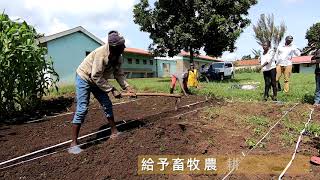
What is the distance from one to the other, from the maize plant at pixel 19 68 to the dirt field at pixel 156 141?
1.25 m

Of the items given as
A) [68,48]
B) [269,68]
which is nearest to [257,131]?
[269,68]

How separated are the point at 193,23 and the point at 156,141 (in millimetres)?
18881

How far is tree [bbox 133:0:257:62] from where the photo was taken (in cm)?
2323

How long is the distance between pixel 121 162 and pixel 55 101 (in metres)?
5.98

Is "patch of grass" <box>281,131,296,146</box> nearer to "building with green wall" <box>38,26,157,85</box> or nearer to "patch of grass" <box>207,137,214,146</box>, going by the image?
"patch of grass" <box>207,137,214,146</box>

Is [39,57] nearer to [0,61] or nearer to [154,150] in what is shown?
[0,61]

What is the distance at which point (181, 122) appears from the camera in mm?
6227

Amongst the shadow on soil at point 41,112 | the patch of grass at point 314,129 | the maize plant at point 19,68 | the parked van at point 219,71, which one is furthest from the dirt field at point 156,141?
the parked van at point 219,71

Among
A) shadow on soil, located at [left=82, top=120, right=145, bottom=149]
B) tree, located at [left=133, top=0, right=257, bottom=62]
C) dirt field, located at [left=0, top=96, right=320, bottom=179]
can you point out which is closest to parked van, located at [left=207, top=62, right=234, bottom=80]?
tree, located at [left=133, top=0, right=257, bottom=62]

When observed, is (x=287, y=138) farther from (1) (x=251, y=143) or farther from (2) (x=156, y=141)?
(2) (x=156, y=141)

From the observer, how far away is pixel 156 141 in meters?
5.14

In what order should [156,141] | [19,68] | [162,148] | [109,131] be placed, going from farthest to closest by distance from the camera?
[19,68] < [109,131] < [156,141] < [162,148]

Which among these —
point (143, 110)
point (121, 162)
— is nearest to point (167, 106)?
point (143, 110)

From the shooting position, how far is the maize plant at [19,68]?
7.73 metres
